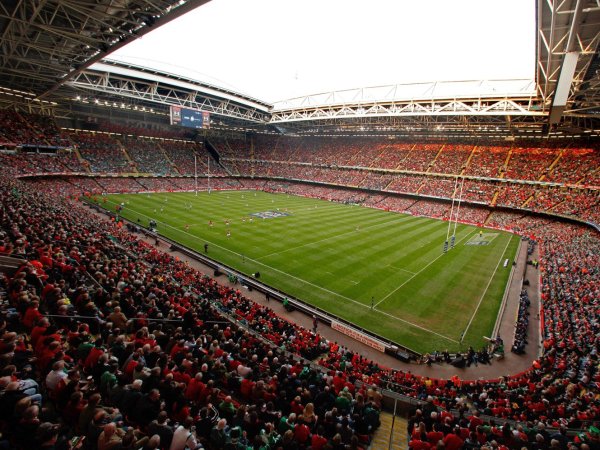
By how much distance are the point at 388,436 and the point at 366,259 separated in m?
21.5

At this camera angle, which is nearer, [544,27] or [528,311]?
[544,27]

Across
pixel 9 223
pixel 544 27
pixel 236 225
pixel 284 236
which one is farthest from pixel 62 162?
pixel 544 27

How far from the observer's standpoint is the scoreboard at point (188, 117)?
146 feet

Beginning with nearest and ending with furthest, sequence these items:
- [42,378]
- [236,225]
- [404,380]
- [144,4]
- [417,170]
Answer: [42,378], [404,380], [144,4], [236,225], [417,170]

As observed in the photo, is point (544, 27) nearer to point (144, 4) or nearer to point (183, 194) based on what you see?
point (144, 4)

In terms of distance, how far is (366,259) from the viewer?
2975 cm

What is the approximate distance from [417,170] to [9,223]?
62239 mm

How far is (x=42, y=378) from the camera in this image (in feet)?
17.9

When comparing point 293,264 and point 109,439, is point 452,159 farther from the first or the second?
point 109,439

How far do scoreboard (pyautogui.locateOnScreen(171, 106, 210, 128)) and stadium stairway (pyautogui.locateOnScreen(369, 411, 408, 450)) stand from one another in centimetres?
4449

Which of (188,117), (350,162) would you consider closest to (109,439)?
(188,117)

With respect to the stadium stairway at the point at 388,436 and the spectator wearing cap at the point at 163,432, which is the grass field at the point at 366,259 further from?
the spectator wearing cap at the point at 163,432

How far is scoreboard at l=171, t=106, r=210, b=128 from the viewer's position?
44469 millimetres

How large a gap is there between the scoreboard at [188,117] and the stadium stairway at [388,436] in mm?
44487
